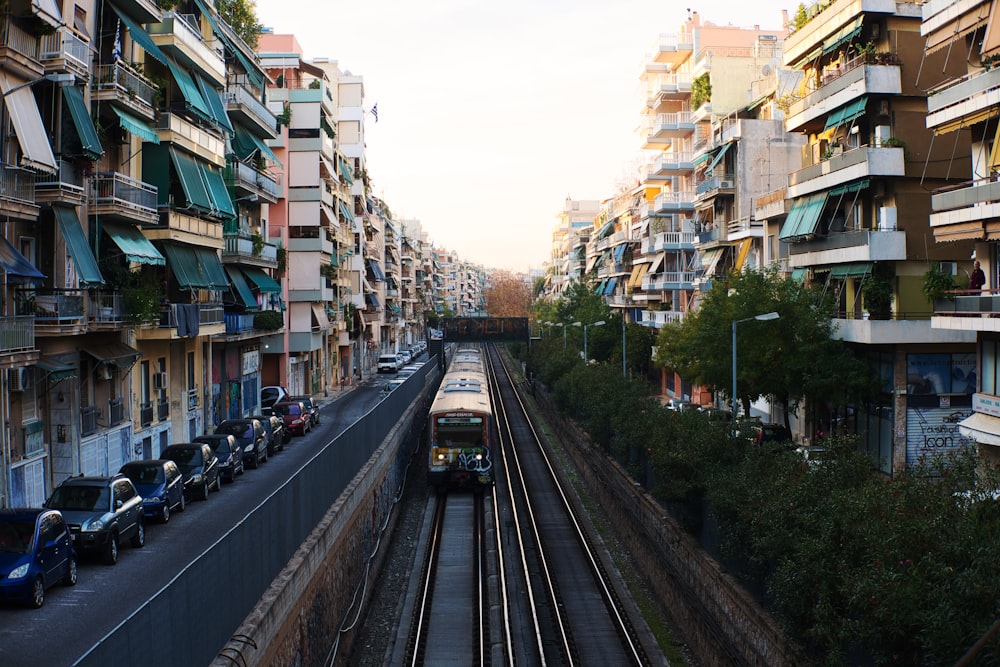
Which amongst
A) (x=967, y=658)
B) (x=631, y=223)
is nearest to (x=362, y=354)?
(x=631, y=223)

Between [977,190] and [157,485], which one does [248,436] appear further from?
[977,190]

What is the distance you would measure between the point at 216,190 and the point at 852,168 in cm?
2141

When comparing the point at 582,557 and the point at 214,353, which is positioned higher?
the point at 214,353

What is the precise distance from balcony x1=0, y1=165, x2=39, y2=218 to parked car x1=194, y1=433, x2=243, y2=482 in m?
9.06

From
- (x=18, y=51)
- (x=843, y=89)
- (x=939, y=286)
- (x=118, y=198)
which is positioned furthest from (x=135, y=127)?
(x=939, y=286)

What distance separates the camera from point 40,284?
2439 centimetres

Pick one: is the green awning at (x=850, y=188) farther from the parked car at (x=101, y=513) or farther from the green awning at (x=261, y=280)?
the green awning at (x=261, y=280)

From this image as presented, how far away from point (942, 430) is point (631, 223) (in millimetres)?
44972

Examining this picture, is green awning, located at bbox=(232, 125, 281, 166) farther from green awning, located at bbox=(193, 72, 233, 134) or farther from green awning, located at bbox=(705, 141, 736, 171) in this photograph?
green awning, located at bbox=(705, 141, 736, 171)

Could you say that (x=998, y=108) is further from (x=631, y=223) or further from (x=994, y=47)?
(x=631, y=223)

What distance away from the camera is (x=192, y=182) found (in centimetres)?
3216

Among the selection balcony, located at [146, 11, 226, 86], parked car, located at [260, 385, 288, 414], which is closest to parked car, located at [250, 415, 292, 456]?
parked car, located at [260, 385, 288, 414]

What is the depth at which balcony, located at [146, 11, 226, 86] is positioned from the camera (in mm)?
30562

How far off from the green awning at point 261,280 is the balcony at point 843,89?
74.6ft
